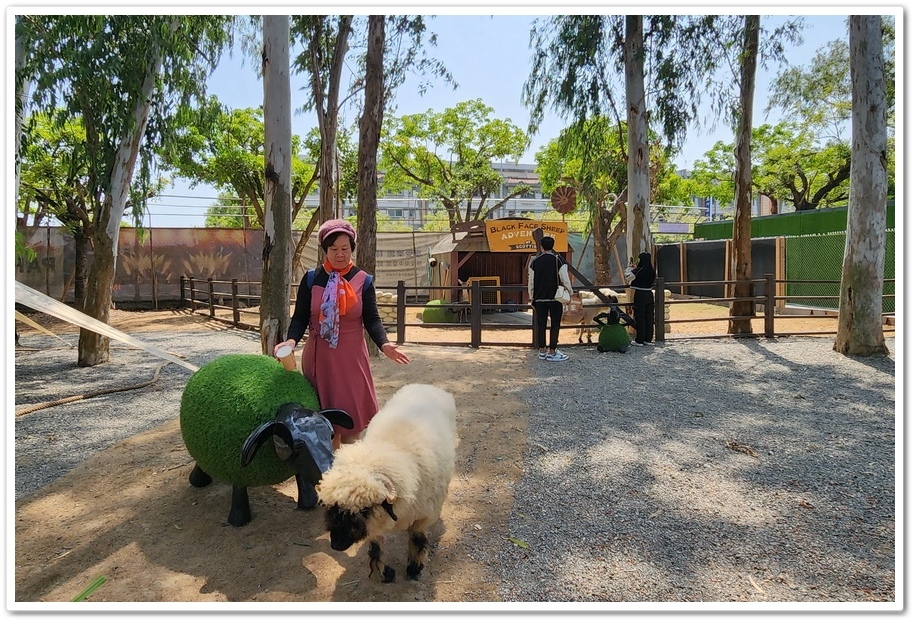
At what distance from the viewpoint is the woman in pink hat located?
3.11 metres

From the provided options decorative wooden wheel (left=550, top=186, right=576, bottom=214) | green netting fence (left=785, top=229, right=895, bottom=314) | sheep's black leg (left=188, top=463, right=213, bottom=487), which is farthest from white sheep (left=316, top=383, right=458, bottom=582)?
decorative wooden wheel (left=550, top=186, right=576, bottom=214)

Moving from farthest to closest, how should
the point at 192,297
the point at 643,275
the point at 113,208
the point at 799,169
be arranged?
the point at 799,169, the point at 192,297, the point at 643,275, the point at 113,208

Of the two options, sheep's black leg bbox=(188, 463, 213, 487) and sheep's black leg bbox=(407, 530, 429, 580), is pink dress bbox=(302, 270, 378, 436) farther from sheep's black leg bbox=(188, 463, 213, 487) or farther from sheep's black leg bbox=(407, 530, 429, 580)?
sheep's black leg bbox=(188, 463, 213, 487)

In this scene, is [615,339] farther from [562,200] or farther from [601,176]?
[562,200]

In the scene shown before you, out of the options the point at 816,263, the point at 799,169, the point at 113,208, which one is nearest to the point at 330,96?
the point at 113,208

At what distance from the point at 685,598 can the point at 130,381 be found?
6849 mm

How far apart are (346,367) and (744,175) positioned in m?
9.62

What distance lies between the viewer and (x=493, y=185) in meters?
25.7

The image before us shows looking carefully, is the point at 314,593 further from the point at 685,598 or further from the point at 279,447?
the point at 685,598

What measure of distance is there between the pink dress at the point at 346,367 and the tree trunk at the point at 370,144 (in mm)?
5299

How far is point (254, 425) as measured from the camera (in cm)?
296

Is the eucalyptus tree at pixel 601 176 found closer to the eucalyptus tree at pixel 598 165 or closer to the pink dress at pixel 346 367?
the eucalyptus tree at pixel 598 165

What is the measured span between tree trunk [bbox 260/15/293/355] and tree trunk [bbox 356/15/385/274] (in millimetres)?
3390
